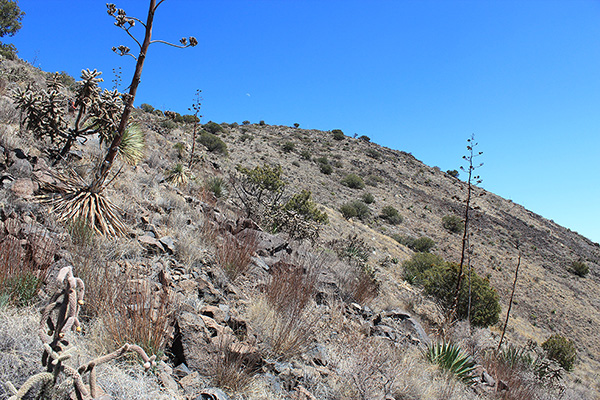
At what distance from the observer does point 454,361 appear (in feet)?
16.3

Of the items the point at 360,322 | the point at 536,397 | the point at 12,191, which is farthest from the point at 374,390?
the point at 12,191

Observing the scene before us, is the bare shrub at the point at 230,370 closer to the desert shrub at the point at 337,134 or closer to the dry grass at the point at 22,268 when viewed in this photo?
the dry grass at the point at 22,268

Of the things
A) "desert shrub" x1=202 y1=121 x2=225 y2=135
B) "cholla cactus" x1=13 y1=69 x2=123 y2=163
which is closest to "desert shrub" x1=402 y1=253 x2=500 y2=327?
"cholla cactus" x1=13 y1=69 x2=123 y2=163

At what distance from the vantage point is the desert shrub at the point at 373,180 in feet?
116

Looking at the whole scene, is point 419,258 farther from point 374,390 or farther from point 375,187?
point 375,187

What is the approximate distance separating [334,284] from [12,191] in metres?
5.21

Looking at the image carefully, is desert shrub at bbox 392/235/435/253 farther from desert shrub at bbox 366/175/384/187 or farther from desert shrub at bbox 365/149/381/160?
desert shrub at bbox 365/149/381/160

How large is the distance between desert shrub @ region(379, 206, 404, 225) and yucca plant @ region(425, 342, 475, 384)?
23.1 m

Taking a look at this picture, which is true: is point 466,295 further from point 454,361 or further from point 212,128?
point 212,128

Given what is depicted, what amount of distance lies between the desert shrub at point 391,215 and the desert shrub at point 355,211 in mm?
1849

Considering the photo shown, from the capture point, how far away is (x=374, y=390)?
3.37m

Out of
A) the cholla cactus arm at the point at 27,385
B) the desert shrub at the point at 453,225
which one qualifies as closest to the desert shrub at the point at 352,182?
the desert shrub at the point at 453,225

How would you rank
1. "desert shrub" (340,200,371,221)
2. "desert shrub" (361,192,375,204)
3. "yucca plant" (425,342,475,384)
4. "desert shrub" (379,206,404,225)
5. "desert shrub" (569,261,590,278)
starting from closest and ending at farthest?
"yucca plant" (425,342,475,384) < "desert shrub" (340,200,371,221) < "desert shrub" (379,206,404,225) < "desert shrub" (361,192,375,204) < "desert shrub" (569,261,590,278)

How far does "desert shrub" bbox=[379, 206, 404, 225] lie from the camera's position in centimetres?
2788
